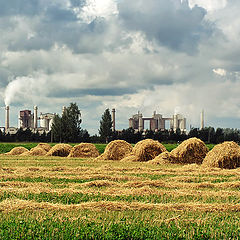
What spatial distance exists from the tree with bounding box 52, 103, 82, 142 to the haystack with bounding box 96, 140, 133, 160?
57515 millimetres

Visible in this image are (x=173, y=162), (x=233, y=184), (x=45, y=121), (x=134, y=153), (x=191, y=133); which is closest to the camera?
(x=233, y=184)

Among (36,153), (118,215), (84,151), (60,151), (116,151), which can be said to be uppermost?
(118,215)

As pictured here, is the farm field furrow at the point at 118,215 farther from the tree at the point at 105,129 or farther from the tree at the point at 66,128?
the tree at the point at 105,129

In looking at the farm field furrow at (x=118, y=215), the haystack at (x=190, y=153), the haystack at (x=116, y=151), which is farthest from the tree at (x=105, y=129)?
the farm field furrow at (x=118, y=215)

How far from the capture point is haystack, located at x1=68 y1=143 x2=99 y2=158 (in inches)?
1250

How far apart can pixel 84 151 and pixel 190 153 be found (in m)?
10.9

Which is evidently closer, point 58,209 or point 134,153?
point 58,209

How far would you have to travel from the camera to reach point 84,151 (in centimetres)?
3203

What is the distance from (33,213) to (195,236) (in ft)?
9.76

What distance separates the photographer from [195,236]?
5.64 m

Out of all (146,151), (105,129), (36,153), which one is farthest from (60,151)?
(105,129)

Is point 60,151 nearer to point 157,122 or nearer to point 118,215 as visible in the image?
point 118,215

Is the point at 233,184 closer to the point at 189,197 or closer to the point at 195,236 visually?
the point at 189,197

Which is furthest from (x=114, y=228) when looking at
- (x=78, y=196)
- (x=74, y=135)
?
(x=74, y=135)
